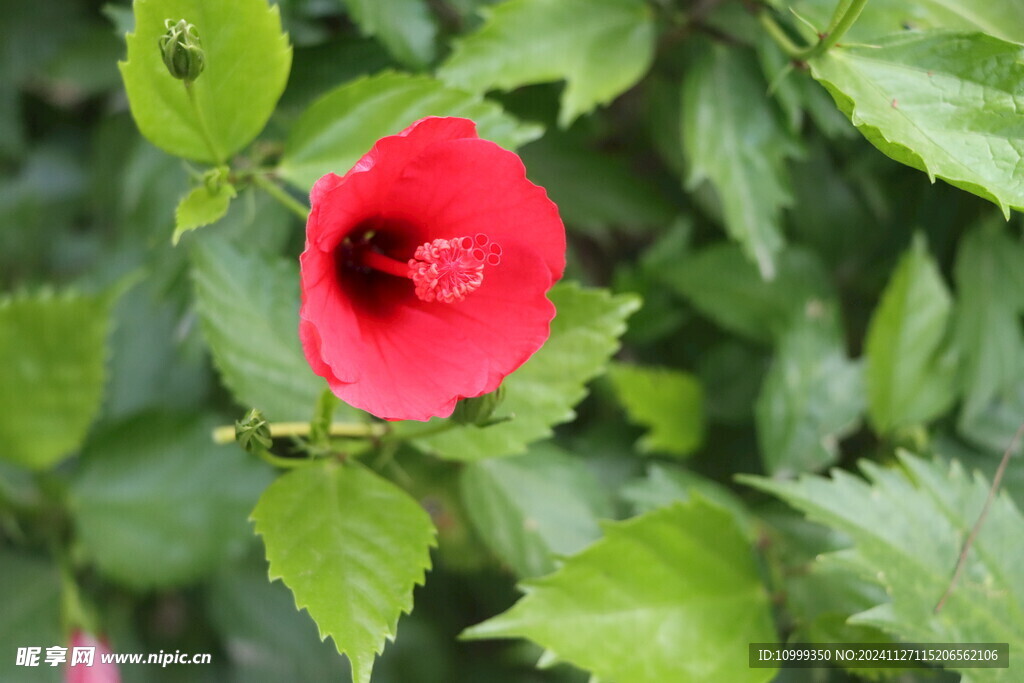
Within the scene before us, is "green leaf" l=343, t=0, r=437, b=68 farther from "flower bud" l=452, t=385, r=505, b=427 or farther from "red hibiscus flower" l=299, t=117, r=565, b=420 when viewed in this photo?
"flower bud" l=452, t=385, r=505, b=427

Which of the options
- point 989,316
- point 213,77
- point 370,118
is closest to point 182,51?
point 213,77

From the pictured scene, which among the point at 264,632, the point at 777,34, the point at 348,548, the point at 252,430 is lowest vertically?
the point at 264,632

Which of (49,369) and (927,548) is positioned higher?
(927,548)

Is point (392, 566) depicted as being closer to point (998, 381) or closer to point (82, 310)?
point (82, 310)

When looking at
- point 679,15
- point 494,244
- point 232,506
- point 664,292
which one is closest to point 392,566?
point 494,244

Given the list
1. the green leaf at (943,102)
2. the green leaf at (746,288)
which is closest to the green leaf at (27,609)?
the green leaf at (746,288)

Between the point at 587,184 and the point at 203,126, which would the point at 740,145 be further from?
the point at 203,126
